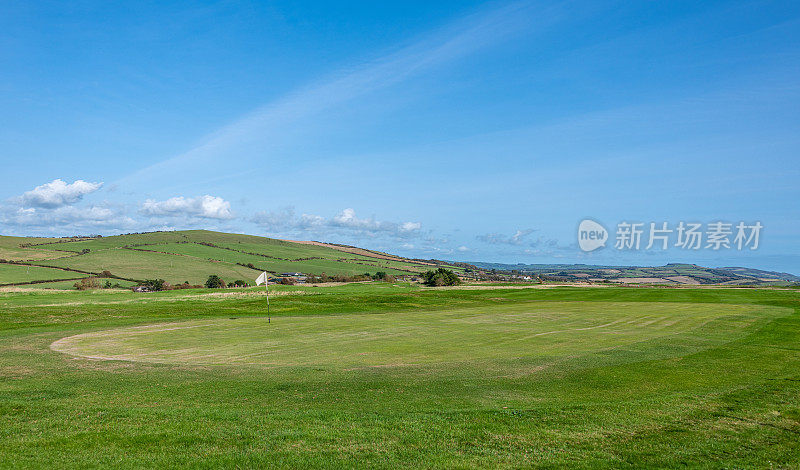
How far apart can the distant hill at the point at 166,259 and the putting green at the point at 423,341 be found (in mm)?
78401

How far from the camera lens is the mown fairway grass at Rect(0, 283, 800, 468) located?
31.6 feet

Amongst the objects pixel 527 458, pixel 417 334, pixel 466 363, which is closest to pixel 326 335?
pixel 417 334

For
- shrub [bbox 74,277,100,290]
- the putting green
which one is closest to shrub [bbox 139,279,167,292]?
shrub [bbox 74,277,100,290]

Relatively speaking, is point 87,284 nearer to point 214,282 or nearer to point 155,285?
point 155,285

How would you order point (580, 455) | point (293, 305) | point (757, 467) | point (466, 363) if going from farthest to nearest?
point (293, 305) < point (466, 363) < point (580, 455) < point (757, 467)

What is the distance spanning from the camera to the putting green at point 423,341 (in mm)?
21406

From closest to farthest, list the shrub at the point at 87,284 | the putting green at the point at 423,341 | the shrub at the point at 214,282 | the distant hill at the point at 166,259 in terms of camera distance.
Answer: the putting green at the point at 423,341 → the shrub at the point at 87,284 → the shrub at the point at 214,282 → the distant hill at the point at 166,259

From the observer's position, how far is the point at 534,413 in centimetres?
1224

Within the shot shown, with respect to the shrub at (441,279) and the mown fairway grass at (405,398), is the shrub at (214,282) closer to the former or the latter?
the shrub at (441,279)

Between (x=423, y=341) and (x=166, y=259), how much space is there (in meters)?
119

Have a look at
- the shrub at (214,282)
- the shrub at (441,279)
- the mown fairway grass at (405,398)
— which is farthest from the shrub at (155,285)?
the mown fairway grass at (405,398)

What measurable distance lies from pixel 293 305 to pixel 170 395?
150 feet

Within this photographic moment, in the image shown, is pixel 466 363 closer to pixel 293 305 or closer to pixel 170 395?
pixel 170 395

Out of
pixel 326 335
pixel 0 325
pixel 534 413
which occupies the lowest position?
pixel 0 325
